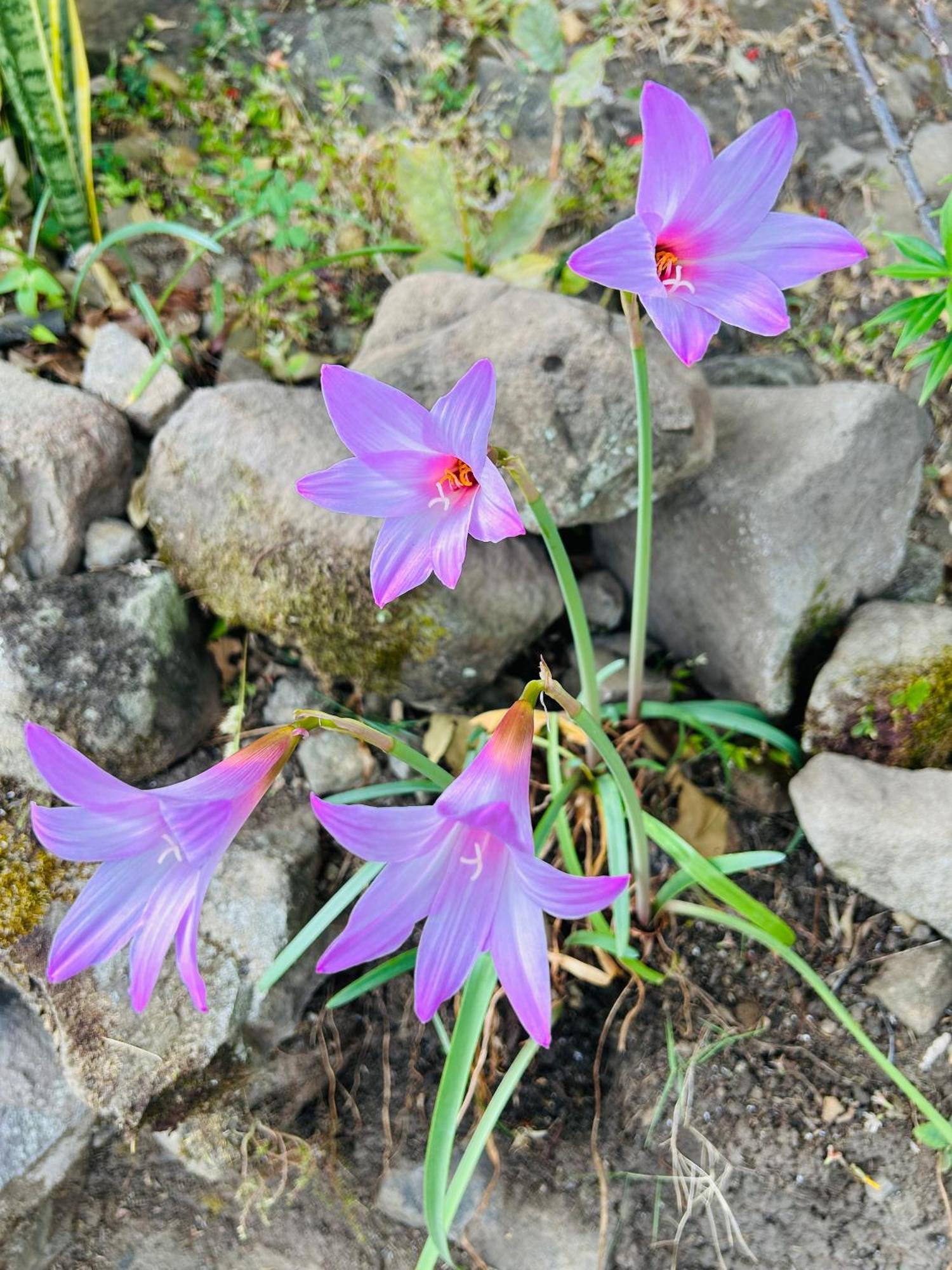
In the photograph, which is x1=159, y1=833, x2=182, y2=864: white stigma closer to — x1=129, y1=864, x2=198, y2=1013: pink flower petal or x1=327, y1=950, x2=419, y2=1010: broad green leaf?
x1=129, y1=864, x2=198, y2=1013: pink flower petal

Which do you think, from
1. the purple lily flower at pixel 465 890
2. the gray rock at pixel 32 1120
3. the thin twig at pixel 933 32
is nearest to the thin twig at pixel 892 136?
the thin twig at pixel 933 32

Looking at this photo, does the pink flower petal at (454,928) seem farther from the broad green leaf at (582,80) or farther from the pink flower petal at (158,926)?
the broad green leaf at (582,80)

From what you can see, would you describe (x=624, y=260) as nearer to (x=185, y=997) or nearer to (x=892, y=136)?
(x=892, y=136)

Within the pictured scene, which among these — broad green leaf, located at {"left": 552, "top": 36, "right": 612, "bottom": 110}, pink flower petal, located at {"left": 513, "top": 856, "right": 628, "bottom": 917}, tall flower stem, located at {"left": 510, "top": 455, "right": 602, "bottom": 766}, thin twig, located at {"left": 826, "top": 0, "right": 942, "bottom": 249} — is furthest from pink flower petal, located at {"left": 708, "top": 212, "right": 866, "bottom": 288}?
broad green leaf, located at {"left": 552, "top": 36, "right": 612, "bottom": 110}

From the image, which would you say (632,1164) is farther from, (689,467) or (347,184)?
(347,184)

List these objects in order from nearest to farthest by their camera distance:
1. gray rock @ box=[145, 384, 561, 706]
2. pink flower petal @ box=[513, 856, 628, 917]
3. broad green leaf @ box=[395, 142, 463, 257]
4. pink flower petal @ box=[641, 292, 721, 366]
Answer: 1. pink flower petal @ box=[513, 856, 628, 917]
2. pink flower petal @ box=[641, 292, 721, 366]
3. gray rock @ box=[145, 384, 561, 706]
4. broad green leaf @ box=[395, 142, 463, 257]

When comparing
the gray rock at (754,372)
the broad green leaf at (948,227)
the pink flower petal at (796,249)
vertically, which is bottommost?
the gray rock at (754,372)

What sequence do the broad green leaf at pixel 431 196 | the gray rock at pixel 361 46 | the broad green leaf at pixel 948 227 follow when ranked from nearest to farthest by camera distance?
1. the broad green leaf at pixel 948 227
2. the broad green leaf at pixel 431 196
3. the gray rock at pixel 361 46

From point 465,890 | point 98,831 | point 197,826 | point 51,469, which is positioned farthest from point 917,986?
point 51,469
